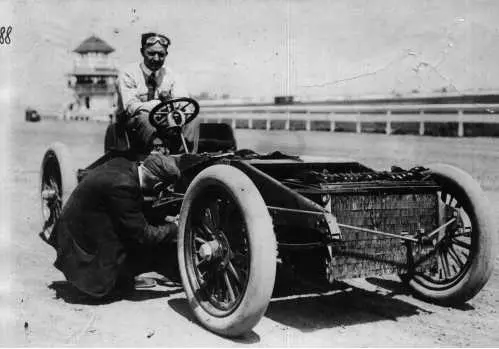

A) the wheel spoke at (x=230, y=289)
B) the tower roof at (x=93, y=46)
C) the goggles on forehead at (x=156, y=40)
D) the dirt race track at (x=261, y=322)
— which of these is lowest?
the dirt race track at (x=261, y=322)

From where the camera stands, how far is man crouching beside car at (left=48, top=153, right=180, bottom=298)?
189 inches

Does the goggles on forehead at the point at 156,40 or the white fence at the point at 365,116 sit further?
the white fence at the point at 365,116

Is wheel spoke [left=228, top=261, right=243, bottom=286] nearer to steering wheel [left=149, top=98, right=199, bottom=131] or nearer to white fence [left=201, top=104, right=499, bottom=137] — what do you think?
steering wheel [left=149, top=98, right=199, bottom=131]

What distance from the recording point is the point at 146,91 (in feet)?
21.5

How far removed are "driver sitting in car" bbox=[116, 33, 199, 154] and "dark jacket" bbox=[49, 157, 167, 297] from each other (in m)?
0.85

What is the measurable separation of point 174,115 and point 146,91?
3.10 ft

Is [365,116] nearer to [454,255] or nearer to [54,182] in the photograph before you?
[54,182]

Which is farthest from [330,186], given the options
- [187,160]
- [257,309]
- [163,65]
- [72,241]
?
[163,65]

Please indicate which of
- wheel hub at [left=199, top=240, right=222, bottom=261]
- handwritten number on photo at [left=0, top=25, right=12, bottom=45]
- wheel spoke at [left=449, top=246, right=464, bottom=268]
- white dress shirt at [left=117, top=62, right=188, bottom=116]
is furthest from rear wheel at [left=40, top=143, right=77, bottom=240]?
wheel spoke at [left=449, top=246, right=464, bottom=268]

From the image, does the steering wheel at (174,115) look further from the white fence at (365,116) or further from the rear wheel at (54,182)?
the white fence at (365,116)

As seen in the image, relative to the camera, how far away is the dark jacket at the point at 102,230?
15.7 feet

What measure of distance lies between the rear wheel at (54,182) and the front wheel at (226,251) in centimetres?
265

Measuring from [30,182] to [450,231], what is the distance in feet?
28.6

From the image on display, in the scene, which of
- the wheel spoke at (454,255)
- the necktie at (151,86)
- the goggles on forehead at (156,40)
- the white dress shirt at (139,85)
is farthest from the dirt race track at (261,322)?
the goggles on forehead at (156,40)
